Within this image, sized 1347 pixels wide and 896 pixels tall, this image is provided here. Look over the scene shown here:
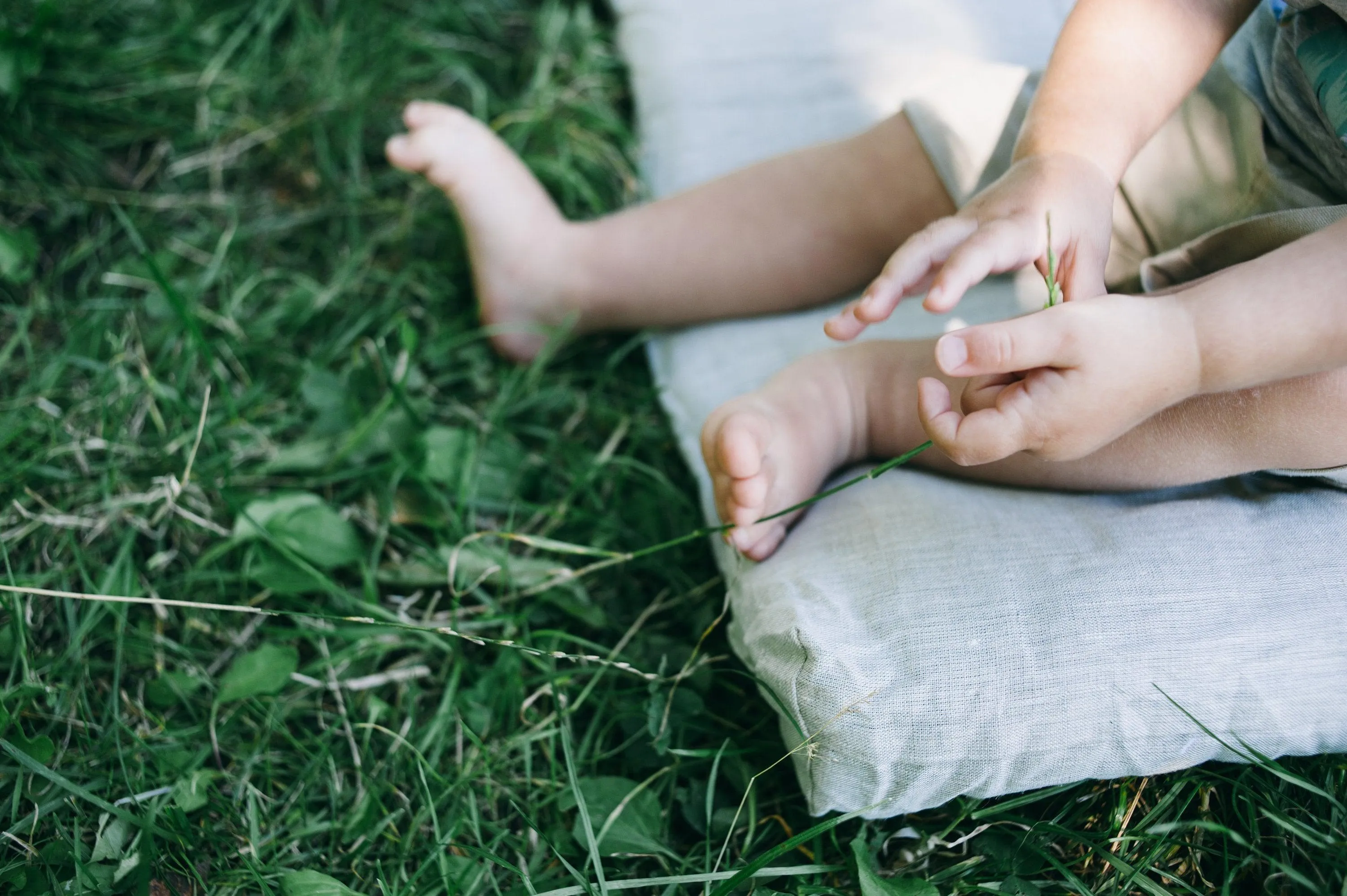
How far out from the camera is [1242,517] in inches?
29.8

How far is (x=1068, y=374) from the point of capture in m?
0.62

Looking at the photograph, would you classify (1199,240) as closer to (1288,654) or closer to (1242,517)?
(1242,517)

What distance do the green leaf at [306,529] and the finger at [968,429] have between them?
22.9 inches

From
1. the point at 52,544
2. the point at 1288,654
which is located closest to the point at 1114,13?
the point at 1288,654

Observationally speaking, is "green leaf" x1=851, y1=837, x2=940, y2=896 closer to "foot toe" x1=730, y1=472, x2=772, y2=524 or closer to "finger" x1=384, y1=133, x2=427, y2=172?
"foot toe" x1=730, y1=472, x2=772, y2=524

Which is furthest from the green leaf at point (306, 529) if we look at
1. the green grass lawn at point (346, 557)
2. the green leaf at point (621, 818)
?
the green leaf at point (621, 818)

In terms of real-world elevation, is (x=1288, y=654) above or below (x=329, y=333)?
above

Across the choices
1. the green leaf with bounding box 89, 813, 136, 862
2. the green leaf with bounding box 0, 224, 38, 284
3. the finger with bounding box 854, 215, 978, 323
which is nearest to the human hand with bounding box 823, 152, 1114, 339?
the finger with bounding box 854, 215, 978, 323

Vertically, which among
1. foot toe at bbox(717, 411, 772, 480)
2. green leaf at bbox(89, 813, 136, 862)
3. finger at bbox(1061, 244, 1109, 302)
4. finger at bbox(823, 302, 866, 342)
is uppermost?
finger at bbox(1061, 244, 1109, 302)

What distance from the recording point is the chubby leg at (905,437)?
72cm

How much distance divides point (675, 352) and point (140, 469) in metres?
0.59

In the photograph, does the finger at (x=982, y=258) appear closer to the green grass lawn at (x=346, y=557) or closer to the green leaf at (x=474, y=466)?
the green grass lawn at (x=346, y=557)

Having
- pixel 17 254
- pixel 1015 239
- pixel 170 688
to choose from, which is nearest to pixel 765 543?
pixel 1015 239

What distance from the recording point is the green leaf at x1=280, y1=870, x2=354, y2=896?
73 cm
